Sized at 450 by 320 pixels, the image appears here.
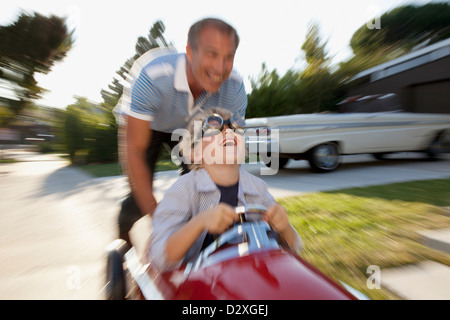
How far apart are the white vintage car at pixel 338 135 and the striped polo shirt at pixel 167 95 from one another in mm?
3699

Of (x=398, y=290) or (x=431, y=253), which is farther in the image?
(x=431, y=253)

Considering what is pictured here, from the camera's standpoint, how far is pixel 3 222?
160 inches

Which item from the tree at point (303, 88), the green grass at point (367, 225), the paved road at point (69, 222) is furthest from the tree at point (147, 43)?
the green grass at point (367, 225)

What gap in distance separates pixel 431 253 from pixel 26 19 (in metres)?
16.1

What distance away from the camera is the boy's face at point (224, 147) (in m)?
1.48

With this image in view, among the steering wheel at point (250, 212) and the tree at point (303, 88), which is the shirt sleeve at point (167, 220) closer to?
the steering wheel at point (250, 212)

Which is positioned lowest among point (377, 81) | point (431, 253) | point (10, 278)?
point (10, 278)

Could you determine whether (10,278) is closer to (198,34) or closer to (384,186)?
(198,34)

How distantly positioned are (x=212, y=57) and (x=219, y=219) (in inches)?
36.6

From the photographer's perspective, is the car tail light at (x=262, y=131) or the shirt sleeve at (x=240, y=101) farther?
the car tail light at (x=262, y=131)

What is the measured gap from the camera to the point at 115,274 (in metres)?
1.53

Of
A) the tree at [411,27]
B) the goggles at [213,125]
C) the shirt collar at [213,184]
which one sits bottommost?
the shirt collar at [213,184]

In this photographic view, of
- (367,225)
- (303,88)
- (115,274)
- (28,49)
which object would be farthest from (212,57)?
(303,88)
